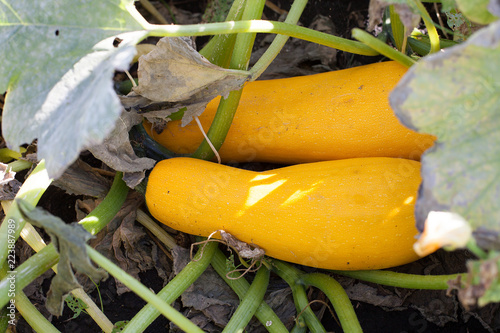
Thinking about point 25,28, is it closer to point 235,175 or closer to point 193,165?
point 193,165

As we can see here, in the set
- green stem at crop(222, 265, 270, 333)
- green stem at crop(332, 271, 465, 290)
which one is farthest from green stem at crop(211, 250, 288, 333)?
green stem at crop(332, 271, 465, 290)

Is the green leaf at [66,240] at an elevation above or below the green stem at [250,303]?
above

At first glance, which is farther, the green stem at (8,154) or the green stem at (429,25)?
the green stem at (8,154)

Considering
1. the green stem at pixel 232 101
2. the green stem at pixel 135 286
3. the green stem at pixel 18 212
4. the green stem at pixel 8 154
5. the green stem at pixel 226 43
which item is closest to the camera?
the green stem at pixel 135 286

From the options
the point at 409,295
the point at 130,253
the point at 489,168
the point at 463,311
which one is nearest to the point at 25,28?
the point at 130,253

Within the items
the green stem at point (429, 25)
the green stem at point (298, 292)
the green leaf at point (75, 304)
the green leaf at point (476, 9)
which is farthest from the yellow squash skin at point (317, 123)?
the green leaf at point (75, 304)

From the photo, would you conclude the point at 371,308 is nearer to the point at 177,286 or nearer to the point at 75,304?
the point at 177,286

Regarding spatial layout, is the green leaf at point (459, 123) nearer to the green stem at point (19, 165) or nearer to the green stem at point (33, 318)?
the green stem at point (33, 318)
